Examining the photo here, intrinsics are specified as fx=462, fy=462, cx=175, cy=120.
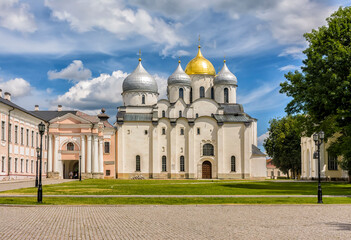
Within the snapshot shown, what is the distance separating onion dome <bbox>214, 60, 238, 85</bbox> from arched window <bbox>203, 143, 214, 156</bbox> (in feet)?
38.1

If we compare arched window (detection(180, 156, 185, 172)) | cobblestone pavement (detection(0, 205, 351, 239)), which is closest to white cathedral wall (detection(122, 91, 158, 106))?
arched window (detection(180, 156, 185, 172))

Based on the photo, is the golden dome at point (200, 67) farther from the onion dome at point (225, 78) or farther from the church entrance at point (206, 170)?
the church entrance at point (206, 170)

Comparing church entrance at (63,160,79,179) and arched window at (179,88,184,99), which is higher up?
arched window at (179,88,184,99)

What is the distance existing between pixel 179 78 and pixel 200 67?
5306mm

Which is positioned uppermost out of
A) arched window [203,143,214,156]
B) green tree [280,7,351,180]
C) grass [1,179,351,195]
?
green tree [280,7,351,180]

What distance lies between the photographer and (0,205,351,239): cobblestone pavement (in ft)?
38.2

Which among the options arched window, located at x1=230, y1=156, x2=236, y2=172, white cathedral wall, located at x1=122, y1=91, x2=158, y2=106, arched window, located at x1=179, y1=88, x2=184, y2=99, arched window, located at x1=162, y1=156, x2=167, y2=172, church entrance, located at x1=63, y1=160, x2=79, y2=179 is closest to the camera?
church entrance, located at x1=63, y1=160, x2=79, y2=179

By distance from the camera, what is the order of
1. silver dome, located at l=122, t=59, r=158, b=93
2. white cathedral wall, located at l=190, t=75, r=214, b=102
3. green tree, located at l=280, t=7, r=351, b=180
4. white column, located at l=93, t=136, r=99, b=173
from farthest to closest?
white cathedral wall, located at l=190, t=75, r=214, b=102
silver dome, located at l=122, t=59, r=158, b=93
white column, located at l=93, t=136, r=99, b=173
green tree, located at l=280, t=7, r=351, b=180

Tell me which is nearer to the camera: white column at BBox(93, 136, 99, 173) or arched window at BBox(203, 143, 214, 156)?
white column at BBox(93, 136, 99, 173)

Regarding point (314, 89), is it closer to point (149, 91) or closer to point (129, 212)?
point (129, 212)

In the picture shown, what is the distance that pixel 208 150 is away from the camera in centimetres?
7219

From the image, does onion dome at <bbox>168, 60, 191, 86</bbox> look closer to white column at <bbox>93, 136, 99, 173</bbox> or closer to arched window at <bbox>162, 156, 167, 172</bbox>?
arched window at <bbox>162, 156, 167, 172</bbox>

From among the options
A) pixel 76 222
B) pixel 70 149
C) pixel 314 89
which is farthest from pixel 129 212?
pixel 70 149

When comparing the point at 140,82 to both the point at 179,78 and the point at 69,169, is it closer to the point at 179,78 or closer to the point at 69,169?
the point at 179,78
